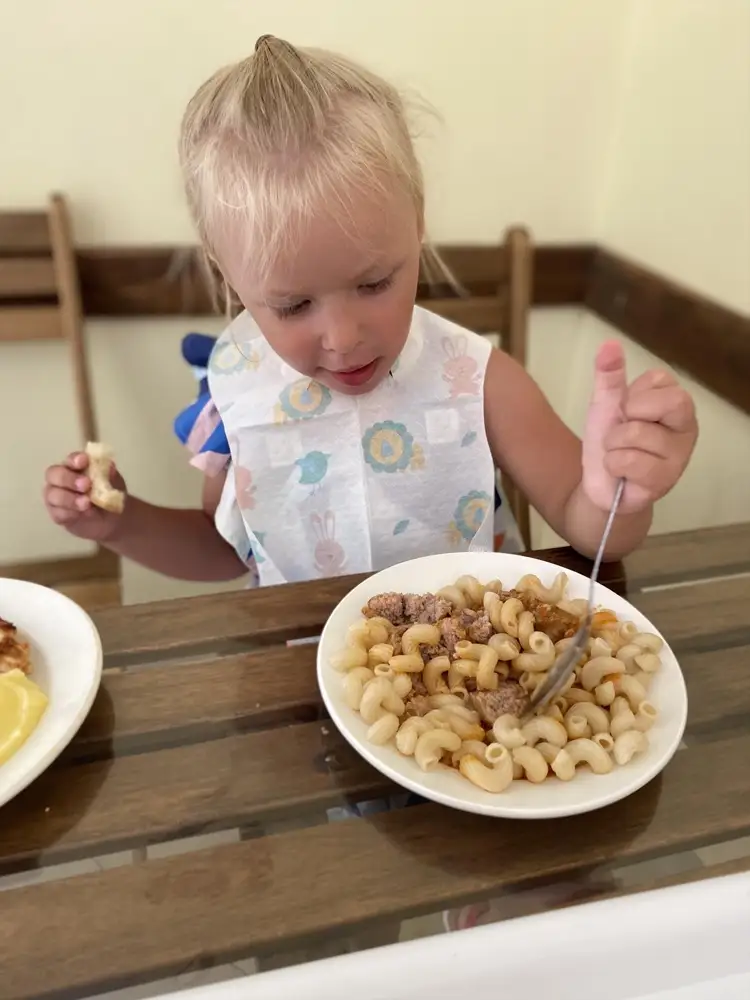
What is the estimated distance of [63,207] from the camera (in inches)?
49.3

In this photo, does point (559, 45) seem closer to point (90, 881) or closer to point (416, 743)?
point (416, 743)

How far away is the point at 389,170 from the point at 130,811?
0.55 m

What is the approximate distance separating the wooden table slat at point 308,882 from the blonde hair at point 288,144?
0.47 m

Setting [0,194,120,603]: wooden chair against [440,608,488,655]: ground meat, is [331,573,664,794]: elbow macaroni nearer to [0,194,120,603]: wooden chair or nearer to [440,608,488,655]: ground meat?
[440,608,488,655]: ground meat

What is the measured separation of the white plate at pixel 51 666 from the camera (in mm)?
520

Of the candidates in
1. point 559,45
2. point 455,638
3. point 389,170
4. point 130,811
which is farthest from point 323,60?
point 559,45

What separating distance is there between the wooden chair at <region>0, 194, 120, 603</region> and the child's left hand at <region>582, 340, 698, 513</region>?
0.92 meters

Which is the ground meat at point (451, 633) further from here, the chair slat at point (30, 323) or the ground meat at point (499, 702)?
the chair slat at point (30, 323)

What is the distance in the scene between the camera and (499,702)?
22.1 inches

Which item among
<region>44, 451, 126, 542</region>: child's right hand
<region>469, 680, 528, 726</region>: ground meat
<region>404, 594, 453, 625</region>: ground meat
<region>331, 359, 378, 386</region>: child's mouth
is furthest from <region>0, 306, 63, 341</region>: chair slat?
<region>469, 680, 528, 726</region>: ground meat

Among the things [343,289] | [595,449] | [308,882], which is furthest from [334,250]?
[308,882]

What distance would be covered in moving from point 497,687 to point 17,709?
0.33 metres

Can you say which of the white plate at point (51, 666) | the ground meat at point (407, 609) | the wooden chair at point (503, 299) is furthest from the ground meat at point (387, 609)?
the wooden chair at point (503, 299)

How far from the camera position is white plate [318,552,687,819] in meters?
0.49
